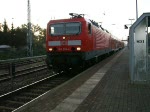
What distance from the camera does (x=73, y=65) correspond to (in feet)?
51.4

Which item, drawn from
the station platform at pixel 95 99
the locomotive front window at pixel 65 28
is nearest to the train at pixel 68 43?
the locomotive front window at pixel 65 28

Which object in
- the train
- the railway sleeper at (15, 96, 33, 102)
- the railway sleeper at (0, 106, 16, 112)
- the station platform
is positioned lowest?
the railway sleeper at (0, 106, 16, 112)

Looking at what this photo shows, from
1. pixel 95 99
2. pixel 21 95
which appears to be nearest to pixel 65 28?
pixel 21 95

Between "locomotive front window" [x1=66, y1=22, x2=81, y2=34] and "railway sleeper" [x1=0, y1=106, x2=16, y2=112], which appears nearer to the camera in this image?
"railway sleeper" [x1=0, y1=106, x2=16, y2=112]

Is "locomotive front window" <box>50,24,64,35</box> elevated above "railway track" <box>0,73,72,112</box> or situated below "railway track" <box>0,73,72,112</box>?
above

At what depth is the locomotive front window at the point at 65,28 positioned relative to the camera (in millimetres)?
15836

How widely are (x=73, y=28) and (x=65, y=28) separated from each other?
19.1 inches

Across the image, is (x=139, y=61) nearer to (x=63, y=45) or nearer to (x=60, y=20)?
(x=63, y=45)

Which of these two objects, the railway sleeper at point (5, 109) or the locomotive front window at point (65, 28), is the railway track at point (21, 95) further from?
the locomotive front window at point (65, 28)

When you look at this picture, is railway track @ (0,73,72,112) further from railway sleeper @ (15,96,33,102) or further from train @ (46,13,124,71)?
train @ (46,13,124,71)

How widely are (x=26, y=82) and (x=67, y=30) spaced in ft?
13.5

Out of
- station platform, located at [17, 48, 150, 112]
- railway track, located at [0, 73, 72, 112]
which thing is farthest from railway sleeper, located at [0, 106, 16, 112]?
station platform, located at [17, 48, 150, 112]

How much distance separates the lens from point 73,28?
628 inches

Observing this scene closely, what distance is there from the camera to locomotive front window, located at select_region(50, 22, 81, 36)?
52.0 feet
